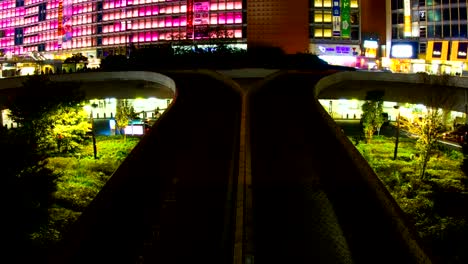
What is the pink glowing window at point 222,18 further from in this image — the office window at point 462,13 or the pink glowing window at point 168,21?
the office window at point 462,13

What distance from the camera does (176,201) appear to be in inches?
727

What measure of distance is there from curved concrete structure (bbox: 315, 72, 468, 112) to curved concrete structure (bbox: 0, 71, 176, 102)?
16013 millimetres

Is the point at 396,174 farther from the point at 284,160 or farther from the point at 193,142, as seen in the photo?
the point at 193,142

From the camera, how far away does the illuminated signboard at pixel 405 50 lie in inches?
3184

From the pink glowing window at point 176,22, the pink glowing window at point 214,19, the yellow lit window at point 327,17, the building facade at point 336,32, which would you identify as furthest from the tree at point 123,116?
the pink glowing window at point 176,22

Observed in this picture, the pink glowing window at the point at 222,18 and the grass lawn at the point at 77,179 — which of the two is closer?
the grass lawn at the point at 77,179

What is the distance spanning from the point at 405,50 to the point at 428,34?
4129mm

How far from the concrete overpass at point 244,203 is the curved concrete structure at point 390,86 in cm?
1477

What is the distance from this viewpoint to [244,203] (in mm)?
15578

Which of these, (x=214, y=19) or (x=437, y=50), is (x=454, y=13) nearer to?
(x=437, y=50)

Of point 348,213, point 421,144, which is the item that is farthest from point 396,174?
point 348,213

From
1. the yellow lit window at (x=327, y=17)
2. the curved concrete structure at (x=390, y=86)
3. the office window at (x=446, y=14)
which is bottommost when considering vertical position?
the curved concrete structure at (x=390, y=86)

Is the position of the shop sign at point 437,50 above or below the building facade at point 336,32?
below

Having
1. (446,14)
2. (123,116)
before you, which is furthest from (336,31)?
(123,116)
